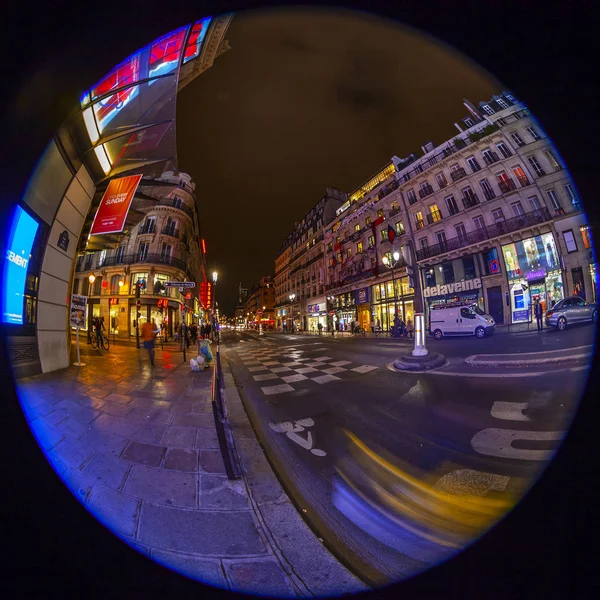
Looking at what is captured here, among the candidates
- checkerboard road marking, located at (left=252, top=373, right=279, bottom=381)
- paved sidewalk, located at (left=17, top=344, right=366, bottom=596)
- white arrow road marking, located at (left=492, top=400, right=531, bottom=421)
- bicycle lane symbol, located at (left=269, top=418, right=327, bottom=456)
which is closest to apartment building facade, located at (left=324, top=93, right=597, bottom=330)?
white arrow road marking, located at (left=492, top=400, right=531, bottom=421)

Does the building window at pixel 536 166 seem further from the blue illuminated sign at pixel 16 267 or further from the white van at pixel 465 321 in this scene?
the blue illuminated sign at pixel 16 267

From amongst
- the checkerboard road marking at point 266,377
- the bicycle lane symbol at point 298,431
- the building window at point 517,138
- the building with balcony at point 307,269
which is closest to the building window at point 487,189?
the building window at point 517,138

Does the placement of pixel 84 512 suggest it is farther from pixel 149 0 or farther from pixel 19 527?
pixel 149 0

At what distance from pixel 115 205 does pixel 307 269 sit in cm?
3364

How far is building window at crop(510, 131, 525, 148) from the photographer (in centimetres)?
149

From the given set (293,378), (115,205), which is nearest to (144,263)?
(115,205)

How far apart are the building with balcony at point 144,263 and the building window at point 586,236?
8.30ft

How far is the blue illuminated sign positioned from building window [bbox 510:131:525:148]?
255cm

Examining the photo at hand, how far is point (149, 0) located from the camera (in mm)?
1155

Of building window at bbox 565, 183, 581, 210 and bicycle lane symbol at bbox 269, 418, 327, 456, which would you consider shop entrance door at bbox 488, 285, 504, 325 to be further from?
bicycle lane symbol at bbox 269, 418, 327, 456

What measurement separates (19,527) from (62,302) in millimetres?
855

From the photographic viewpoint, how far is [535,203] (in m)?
1.56

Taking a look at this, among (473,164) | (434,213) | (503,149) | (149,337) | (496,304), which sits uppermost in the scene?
(473,164)

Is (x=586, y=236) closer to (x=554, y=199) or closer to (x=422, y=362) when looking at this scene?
(x=554, y=199)
